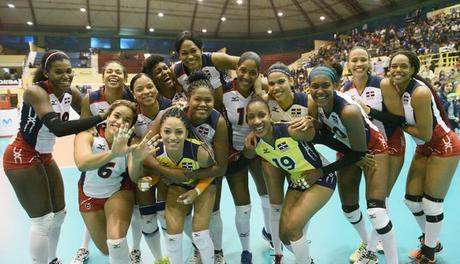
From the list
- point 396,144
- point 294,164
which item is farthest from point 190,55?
point 396,144

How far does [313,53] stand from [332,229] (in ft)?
90.5

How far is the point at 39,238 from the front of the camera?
3.21m

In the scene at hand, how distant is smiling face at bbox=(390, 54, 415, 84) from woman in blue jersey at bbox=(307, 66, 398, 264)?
0.46 meters

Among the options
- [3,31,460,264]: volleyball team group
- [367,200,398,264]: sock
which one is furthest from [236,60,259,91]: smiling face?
[367,200,398,264]: sock

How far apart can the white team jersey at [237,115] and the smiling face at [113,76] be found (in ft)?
3.34

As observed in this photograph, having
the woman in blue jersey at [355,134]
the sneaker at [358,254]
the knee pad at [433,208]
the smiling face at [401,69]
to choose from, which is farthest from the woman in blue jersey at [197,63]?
the knee pad at [433,208]

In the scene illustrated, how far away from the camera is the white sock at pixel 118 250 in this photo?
2.95m

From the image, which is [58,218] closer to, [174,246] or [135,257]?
[135,257]

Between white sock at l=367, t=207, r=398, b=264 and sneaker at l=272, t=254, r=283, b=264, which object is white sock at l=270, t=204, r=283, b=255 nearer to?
sneaker at l=272, t=254, r=283, b=264

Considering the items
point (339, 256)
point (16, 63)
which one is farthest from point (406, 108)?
point (16, 63)

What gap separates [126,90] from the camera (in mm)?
3543

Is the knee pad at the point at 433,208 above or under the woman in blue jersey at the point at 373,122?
under

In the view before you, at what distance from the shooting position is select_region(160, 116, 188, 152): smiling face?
2926 mm

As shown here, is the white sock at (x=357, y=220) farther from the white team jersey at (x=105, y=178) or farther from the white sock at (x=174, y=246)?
the white team jersey at (x=105, y=178)
